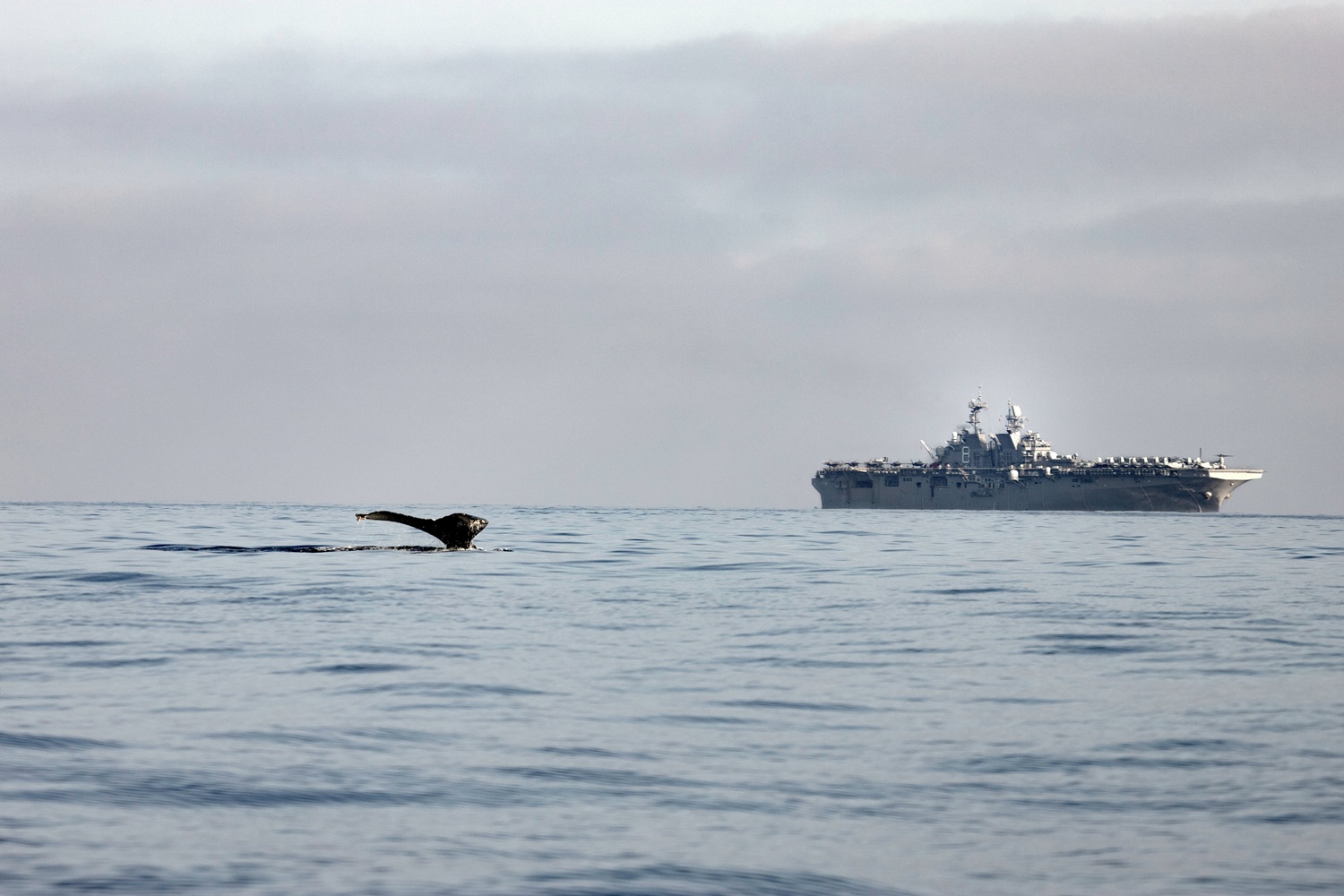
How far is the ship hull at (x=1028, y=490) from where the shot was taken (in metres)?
161

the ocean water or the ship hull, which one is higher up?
the ship hull

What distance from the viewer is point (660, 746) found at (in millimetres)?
11297

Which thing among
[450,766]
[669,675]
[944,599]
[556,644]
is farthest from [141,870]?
[944,599]

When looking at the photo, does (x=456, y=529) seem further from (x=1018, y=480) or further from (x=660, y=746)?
(x=1018, y=480)

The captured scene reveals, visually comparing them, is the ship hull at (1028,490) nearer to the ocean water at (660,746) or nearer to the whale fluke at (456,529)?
the whale fluke at (456,529)

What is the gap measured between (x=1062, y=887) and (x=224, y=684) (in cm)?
980

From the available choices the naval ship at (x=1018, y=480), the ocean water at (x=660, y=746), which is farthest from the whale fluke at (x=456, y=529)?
the naval ship at (x=1018, y=480)

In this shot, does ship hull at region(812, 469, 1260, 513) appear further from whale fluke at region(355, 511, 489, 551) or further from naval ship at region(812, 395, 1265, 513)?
whale fluke at region(355, 511, 489, 551)

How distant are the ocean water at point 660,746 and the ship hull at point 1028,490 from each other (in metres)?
145

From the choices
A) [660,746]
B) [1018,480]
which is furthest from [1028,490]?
[660,746]

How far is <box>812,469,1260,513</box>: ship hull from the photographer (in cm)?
Answer: 16088

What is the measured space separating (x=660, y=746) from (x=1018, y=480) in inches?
6498

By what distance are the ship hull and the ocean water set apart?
145 metres

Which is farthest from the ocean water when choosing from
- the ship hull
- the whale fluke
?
the ship hull
